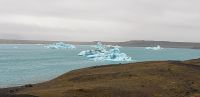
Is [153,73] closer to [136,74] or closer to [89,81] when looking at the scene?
[136,74]

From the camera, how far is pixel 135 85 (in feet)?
158

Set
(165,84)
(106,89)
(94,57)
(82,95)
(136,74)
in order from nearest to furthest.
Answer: (82,95), (106,89), (165,84), (136,74), (94,57)

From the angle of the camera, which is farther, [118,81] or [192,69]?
[192,69]

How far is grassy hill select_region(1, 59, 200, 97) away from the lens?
41938 mm

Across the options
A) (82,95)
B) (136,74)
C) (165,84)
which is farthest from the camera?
(136,74)

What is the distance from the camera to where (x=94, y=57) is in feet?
591

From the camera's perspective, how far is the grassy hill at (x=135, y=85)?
41.9m

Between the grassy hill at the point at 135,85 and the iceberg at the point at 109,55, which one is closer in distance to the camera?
the grassy hill at the point at 135,85

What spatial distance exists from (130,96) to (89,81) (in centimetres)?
1343

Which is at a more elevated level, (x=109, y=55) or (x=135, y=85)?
(x=135, y=85)

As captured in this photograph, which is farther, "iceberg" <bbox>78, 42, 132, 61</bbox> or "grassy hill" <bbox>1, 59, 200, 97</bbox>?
"iceberg" <bbox>78, 42, 132, 61</bbox>

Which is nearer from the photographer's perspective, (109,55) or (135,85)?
(135,85)

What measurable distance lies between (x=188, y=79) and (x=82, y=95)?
2088 centimetres

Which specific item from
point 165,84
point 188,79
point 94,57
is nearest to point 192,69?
point 188,79
